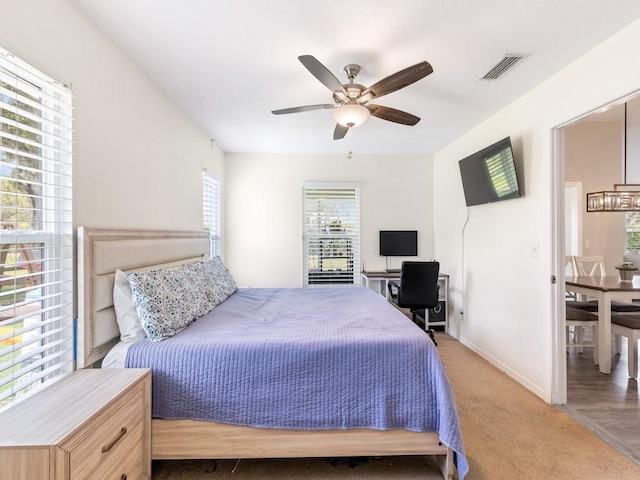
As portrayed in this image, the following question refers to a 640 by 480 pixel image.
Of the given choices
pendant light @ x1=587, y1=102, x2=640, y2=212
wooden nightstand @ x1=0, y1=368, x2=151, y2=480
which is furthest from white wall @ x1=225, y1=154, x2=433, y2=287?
wooden nightstand @ x1=0, y1=368, x2=151, y2=480

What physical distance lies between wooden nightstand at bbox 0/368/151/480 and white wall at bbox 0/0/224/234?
2.79ft

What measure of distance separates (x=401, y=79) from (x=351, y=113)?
1.34 ft

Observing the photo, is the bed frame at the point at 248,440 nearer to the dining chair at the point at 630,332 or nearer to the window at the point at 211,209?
the window at the point at 211,209

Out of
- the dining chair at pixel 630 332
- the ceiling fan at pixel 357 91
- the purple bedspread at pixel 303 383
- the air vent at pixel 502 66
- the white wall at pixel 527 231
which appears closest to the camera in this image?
the purple bedspread at pixel 303 383

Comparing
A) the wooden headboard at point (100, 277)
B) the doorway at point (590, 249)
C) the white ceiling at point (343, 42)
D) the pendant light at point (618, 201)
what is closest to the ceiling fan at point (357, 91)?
the white ceiling at point (343, 42)

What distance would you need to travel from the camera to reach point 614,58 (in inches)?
73.6

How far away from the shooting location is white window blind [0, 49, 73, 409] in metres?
1.29

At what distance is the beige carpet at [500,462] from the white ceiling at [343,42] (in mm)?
2505

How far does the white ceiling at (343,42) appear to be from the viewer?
1632 mm

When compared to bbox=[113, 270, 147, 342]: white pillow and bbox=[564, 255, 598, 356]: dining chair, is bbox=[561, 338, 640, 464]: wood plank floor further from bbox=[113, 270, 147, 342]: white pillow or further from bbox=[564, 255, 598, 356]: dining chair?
bbox=[113, 270, 147, 342]: white pillow

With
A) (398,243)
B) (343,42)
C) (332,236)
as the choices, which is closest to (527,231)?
(398,243)

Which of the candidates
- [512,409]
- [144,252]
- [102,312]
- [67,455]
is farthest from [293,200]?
[67,455]

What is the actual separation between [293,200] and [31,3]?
11.0 feet

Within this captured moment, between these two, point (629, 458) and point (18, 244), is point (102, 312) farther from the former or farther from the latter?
point (629, 458)
